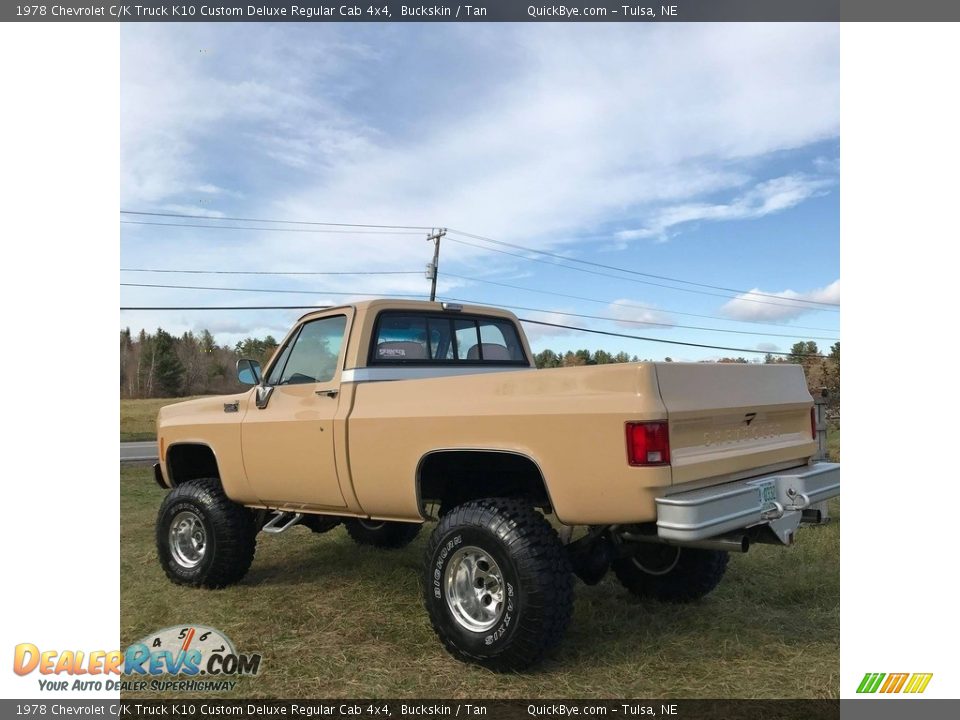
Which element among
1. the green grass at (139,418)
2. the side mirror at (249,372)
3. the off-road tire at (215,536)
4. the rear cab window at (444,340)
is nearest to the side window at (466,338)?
the rear cab window at (444,340)

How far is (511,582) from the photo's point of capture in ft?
12.9

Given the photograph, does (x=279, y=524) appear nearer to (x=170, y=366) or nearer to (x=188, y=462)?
(x=188, y=462)

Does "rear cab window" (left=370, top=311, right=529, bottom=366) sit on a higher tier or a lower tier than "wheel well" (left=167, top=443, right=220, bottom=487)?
higher

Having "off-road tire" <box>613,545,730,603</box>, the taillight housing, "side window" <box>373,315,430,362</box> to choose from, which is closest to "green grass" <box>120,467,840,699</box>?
"off-road tire" <box>613,545,730,603</box>

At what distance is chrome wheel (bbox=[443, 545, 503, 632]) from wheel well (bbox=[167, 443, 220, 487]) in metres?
2.94

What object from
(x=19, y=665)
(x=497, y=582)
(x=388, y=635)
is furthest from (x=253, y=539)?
(x=497, y=582)

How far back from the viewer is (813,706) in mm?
3635

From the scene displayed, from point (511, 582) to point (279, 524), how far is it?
258 centimetres

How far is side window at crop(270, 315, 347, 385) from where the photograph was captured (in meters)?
5.24

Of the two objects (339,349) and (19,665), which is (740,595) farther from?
(19,665)

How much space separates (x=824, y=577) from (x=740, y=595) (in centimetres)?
77

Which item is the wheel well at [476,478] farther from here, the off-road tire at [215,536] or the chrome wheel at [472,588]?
the off-road tire at [215,536]

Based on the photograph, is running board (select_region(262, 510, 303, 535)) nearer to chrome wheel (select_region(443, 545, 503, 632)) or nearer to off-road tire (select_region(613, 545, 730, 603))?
chrome wheel (select_region(443, 545, 503, 632))

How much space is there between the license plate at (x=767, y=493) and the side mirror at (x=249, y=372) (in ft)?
11.8
